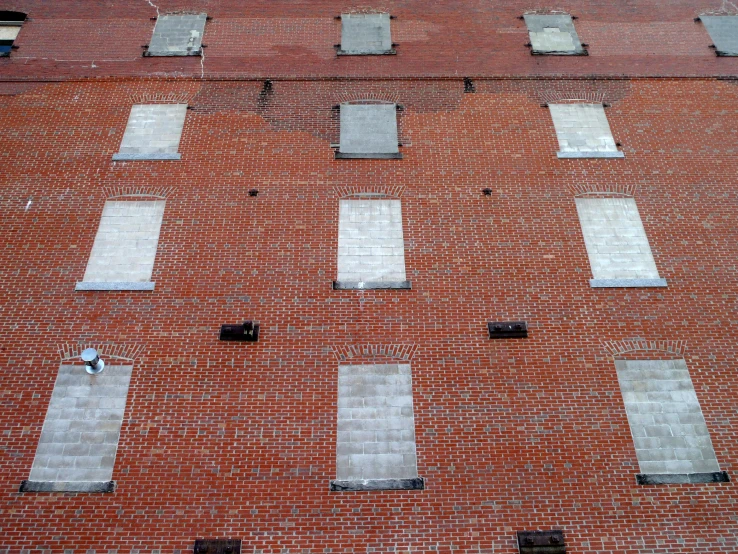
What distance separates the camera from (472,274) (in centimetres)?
1058

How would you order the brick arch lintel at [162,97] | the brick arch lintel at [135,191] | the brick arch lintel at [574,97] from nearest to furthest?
the brick arch lintel at [135,191], the brick arch lintel at [162,97], the brick arch lintel at [574,97]

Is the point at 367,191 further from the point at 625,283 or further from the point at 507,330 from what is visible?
the point at 625,283

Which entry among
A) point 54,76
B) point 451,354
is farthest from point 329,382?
point 54,76

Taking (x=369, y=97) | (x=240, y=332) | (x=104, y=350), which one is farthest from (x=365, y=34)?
(x=104, y=350)

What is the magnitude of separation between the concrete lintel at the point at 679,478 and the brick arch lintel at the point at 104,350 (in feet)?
29.8

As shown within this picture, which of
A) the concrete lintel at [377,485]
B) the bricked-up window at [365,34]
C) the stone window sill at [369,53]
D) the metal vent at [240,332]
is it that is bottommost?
the concrete lintel at [377,485]

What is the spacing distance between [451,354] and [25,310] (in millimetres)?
8151

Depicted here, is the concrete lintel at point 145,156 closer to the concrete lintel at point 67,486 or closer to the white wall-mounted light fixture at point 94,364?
the white wall-mounted light fixture at point 94,364

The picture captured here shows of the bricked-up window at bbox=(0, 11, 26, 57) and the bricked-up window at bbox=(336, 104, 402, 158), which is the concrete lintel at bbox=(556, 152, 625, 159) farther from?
the bricked-up window at bbox=(0, 11, 26, 57)

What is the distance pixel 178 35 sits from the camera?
46.2ft

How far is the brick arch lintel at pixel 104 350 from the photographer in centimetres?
968

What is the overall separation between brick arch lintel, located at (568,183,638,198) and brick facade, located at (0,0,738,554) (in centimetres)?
11

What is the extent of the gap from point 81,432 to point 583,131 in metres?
12.2

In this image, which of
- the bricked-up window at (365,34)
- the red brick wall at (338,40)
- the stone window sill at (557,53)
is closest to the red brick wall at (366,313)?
the red brick wall at (338,40)
